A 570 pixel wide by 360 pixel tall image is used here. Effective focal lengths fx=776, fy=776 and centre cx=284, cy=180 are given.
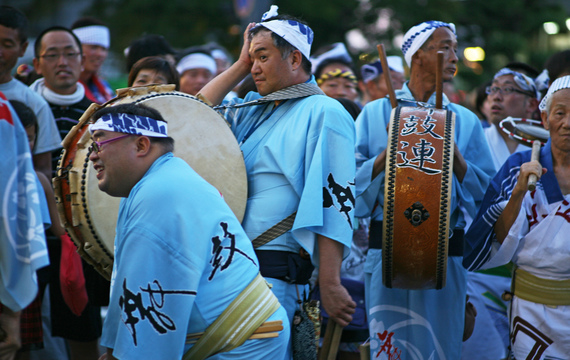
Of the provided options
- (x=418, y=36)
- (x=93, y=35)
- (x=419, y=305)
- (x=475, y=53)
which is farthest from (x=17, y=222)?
(x=475, y=53)

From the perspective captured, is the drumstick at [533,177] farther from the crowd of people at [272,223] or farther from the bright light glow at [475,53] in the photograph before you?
the bright light glow at [475,53]

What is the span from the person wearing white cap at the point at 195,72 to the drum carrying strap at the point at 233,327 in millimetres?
3573

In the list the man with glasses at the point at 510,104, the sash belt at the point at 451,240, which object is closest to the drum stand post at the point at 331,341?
the sash belt at the point at 451,240

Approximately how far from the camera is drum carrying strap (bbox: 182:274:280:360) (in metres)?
2.50

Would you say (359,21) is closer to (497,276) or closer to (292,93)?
(497,276)

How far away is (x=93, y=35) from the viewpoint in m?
5.75

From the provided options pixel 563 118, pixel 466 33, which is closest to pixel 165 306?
pixel 563 118

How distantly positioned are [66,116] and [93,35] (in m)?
1.16

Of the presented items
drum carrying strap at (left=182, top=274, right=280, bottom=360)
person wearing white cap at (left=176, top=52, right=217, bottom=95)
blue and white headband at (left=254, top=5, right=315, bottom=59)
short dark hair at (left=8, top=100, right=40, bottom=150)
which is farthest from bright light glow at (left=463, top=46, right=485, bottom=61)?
drum carrying strap at (left=182, top=274, right=280, bottom=360)

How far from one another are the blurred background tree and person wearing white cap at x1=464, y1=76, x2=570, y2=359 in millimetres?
9175

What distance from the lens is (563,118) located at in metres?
3.59

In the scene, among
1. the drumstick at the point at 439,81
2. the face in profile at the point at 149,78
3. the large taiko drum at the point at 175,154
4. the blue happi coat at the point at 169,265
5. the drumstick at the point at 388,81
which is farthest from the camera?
the face in profile at the point at 149,78

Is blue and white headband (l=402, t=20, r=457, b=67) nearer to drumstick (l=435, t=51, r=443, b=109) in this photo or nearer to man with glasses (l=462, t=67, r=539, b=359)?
drumstick (l=435, t=51, r=443, b=109)

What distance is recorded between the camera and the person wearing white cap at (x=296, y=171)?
10.1 feet
